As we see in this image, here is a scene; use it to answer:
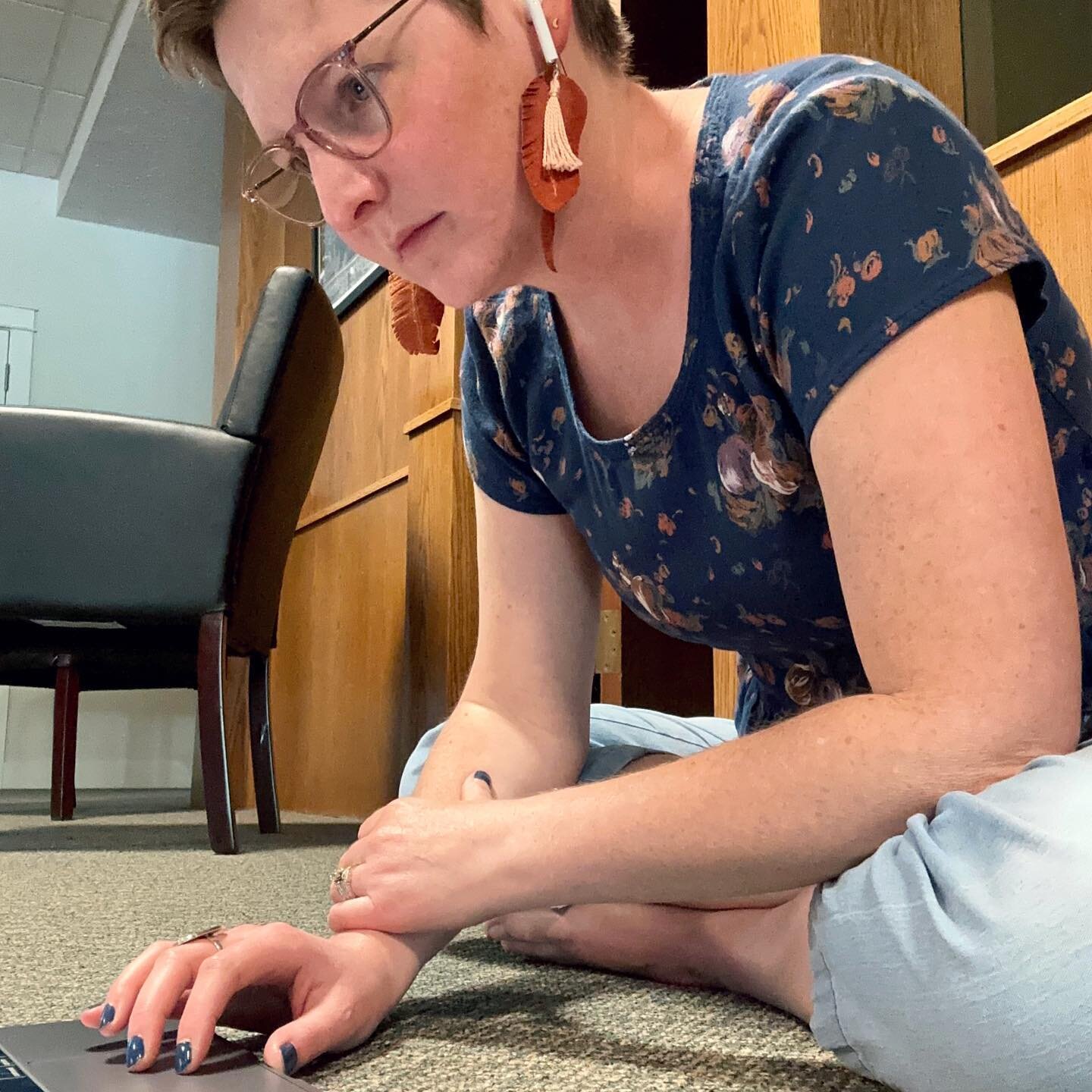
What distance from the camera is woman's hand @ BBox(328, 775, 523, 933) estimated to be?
1.95 feet

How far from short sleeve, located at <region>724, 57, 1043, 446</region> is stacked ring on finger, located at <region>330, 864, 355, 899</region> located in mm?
362

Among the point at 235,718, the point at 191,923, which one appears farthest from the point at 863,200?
the point at 235,718

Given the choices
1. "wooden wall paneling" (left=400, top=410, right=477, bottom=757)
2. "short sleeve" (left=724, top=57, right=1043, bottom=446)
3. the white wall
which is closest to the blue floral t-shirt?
"short sleeve" (left=724, top=57, right=1043, bottom=446)

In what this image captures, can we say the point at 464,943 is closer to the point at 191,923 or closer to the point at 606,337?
the point at 191,923

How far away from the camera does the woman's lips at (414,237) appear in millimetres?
665

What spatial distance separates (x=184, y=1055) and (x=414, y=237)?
45cm

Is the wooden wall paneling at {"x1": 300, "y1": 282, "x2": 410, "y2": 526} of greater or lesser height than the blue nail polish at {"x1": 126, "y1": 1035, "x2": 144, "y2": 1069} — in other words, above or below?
above

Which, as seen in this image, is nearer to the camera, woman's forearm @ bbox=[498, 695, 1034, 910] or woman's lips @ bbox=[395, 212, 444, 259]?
woman's forearm @ bbox=[498, 695, 1034, 910]

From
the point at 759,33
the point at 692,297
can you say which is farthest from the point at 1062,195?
the point at 692,297

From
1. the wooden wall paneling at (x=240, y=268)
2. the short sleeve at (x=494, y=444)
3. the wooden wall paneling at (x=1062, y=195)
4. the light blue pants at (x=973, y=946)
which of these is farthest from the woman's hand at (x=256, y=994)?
the wooden wall paneling at (x=240, y=268)

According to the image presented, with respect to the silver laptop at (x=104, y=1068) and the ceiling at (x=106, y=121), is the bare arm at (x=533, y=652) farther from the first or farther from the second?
the ceiling at (x=106, y=121)

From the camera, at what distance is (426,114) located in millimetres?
636

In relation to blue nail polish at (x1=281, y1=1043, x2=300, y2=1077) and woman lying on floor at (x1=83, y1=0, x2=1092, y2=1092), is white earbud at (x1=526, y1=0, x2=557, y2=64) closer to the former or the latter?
woman lying on floor at (x1=83, y1=0, x2=1092, y2=1092)

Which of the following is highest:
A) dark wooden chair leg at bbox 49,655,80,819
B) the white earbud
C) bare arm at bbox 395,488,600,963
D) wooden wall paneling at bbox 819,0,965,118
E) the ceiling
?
the ceiling
